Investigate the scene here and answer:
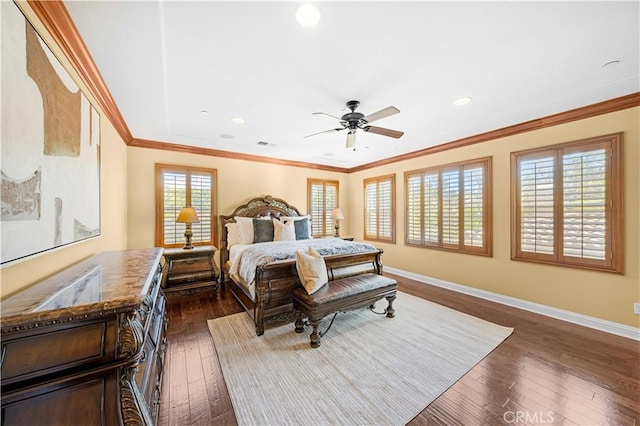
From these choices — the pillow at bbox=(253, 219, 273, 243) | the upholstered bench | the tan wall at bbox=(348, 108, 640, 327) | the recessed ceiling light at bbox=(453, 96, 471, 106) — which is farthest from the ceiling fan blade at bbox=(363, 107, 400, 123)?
the pillow at bbox=(253, 219, 273, 243)

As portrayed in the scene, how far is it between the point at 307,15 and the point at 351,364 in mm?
2884

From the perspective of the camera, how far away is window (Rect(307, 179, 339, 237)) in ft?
20.2

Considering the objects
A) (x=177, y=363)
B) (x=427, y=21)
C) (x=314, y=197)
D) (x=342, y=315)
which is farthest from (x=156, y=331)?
(x=314, y=197)

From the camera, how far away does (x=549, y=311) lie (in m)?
3.22

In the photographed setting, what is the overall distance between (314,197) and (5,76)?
5.34 m

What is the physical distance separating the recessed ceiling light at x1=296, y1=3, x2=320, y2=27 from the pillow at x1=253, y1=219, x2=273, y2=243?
3453mm

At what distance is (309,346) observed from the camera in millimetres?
2506

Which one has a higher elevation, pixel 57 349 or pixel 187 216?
pixel 187 216

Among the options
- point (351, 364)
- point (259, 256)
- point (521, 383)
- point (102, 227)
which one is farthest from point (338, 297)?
point (102, 227)

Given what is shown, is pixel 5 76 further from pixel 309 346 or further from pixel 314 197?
pixel 314 197

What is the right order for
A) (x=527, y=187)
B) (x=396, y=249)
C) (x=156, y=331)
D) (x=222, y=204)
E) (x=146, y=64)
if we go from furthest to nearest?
(x=396, y=249)
(x=222, y=204)
(x=527, y=187)
(x=146, y=64)
(x=156, y=331)

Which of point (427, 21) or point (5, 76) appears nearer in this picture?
point (5, 76)

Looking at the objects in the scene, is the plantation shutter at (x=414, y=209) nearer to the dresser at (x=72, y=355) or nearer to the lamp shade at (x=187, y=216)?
the lamp shade at (x=187, y=216)

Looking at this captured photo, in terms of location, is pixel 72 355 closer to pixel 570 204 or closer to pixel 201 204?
pixel 201 204
